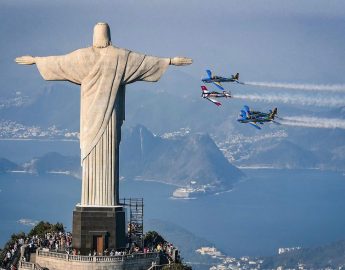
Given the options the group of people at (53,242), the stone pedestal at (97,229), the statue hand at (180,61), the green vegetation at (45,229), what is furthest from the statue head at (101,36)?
the green vegetation at (45,229)

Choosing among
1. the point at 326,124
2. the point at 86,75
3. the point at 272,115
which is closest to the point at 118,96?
the point at 86,75

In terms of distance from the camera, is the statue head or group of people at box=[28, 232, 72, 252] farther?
the statue head

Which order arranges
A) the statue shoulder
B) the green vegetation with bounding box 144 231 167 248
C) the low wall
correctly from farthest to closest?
the green vegetation with bounding box 144 231 167 248, the statue shoulder, the low wall

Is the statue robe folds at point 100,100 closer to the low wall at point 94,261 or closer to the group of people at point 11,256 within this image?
the low wall at point 94,261

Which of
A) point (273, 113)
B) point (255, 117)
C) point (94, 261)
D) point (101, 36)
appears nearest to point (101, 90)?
point (101, 36)

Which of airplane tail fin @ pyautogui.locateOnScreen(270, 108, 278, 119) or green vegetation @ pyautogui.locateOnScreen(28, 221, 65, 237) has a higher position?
airplane tail fin @ pyautogui.locateOnScreen(270, 108, 278, 119)

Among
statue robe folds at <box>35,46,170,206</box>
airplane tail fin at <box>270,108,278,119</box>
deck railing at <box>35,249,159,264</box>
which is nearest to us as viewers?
deck railing at <box>35,249,159,264</box>

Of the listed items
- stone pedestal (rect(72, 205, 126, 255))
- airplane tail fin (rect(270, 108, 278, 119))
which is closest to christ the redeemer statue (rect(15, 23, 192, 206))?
stone pedestal (rect(72, 205, 126, 255))

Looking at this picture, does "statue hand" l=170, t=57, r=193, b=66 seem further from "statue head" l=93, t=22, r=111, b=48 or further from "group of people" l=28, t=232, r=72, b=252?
"group of people" l=28, t=232, r=72, b=252

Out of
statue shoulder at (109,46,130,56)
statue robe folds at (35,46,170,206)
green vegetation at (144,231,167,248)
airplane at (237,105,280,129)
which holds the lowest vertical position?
green vegetation at (144,231,167,248)
